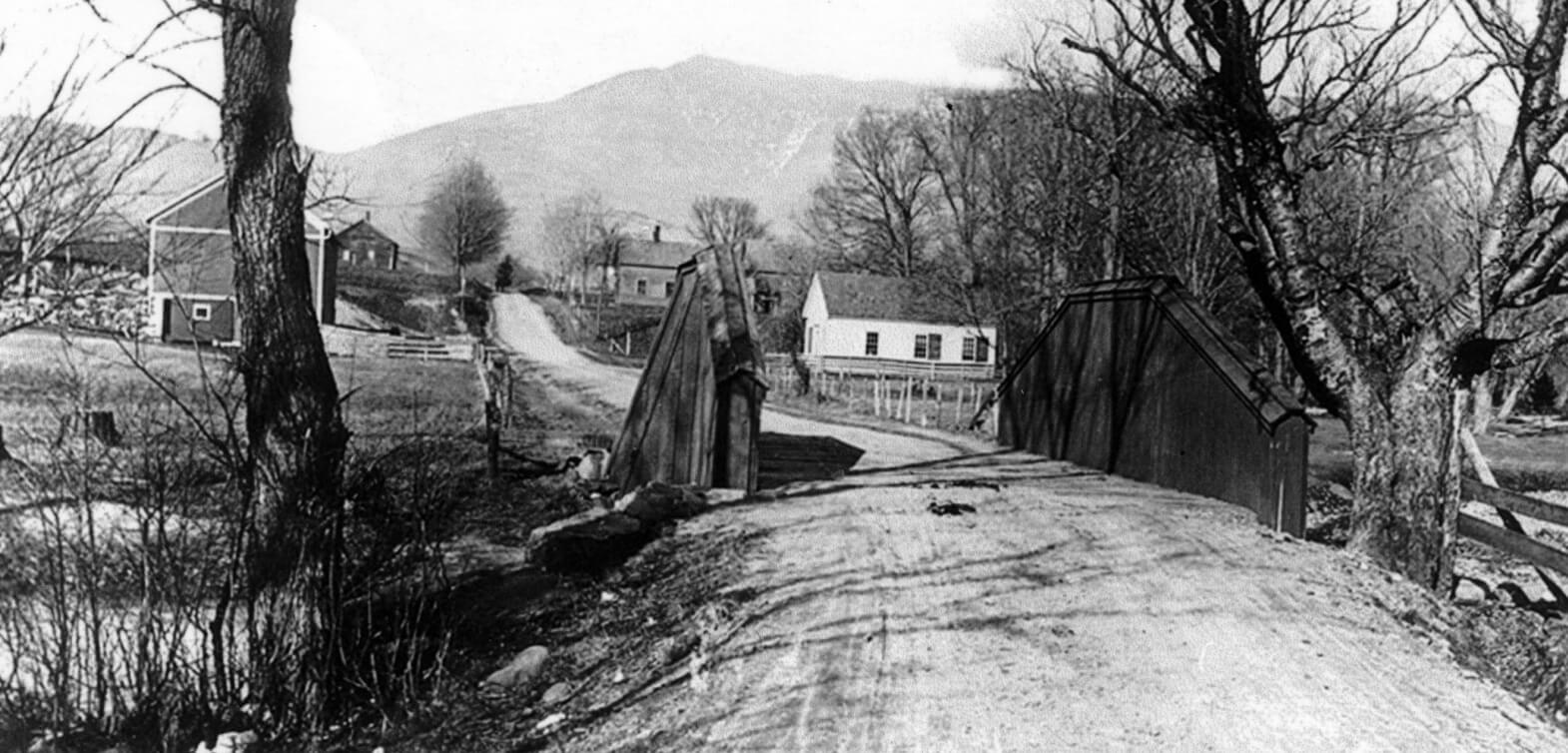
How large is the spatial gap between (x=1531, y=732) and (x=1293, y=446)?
4061 millimetres

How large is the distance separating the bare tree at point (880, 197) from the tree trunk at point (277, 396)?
1904 inches

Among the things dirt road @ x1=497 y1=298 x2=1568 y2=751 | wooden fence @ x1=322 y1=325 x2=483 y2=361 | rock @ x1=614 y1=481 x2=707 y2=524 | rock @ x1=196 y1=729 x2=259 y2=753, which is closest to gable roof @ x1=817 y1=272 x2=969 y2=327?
wooden fence @ x1=322 y1=325 x2=483 y2=361

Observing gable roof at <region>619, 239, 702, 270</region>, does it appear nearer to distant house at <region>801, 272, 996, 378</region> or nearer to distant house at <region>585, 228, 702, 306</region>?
distant house at <region>585, 228, 702, 306</region>

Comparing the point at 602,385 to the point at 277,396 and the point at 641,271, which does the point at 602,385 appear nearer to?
the point at 277,396

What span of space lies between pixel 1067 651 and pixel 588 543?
435 cm

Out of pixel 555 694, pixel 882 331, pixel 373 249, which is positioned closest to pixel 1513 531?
pixel 555 694

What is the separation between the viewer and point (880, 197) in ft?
195

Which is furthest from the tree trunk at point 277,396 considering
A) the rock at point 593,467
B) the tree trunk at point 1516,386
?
the tree trunk at point 1516,386

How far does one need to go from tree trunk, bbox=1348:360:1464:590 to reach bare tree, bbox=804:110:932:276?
45.8 m

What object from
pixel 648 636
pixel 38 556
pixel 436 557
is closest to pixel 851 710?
pixel 648 636

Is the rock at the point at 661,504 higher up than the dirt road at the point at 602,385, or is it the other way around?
the rock at the point at 661,504

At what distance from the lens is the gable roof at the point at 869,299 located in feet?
193

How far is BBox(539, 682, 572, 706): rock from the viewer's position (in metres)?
6.86

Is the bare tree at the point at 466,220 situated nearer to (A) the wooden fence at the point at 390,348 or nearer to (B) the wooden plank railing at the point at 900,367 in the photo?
(B) the wooden plank railing at the point at 900,367
